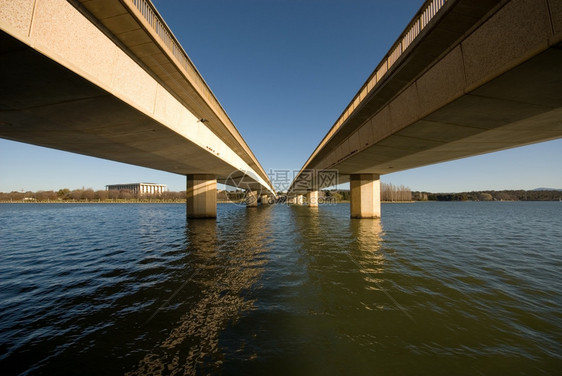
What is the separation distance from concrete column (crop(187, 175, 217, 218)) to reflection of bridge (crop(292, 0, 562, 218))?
67.2ft

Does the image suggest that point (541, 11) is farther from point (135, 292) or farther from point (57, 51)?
point (135, 292)

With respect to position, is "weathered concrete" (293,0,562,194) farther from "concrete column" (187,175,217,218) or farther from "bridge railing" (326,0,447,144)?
"concrete column" (187,175,217,218)

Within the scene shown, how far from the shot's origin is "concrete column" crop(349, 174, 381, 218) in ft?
95.9

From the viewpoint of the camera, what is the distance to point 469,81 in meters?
6.77

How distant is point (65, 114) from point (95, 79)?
11.0 feet

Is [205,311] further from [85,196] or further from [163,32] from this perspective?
[85,196]

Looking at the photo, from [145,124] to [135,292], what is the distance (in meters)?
6.76

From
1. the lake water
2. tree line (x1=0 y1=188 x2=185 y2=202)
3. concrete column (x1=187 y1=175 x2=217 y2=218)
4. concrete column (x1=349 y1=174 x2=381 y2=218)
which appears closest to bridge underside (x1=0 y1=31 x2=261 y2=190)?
the lake water

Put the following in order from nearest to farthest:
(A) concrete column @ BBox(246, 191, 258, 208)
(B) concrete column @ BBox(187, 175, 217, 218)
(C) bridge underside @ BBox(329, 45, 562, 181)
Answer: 1. (C) bridge underside @ BBox(329, 45, 562, 181)
2. (B) concrete column @ BBox(187, 175, 217, 218)
3. (A) concrete column @ BBox(246, 191, 258, 208)

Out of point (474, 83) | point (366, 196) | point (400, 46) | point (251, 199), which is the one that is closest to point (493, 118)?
point (474, 83)

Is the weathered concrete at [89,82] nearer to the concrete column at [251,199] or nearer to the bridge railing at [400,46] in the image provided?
the bridge railing at [400,46]

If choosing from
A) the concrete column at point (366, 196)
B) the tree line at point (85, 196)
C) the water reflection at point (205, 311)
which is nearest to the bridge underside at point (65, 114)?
the water reflection at point (205, 311)

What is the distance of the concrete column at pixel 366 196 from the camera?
29.2 meters

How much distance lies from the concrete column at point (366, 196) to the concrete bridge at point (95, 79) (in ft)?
65.7
